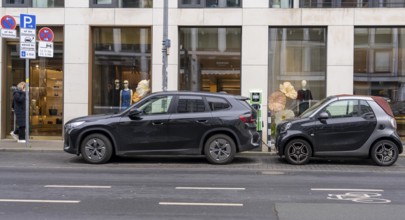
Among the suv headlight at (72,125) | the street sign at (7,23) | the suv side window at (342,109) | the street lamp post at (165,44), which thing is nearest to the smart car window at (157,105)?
the suv headlight at (72,125)

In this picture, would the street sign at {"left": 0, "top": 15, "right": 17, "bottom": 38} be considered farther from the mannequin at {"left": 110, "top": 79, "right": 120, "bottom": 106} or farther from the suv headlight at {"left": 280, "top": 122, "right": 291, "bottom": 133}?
the suv headlight at {"left": 280, "top": 122, "right": 291, "bottom": 133}

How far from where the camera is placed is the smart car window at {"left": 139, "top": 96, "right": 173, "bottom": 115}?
41.6ft

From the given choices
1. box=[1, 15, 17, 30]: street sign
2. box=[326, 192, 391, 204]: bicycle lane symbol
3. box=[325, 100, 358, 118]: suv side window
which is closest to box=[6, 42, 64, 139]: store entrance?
box=[1, 15, 17, 30]: street sign

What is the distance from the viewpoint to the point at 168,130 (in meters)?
12.6

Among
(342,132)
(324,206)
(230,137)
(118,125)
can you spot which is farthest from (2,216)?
(342,132)

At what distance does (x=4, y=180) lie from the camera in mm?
10008

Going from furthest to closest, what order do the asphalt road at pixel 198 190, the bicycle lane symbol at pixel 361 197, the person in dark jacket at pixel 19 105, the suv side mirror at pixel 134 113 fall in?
the person in dark jacket at pixel 19 105 < the suv side mirror at pixel 134 113 < the bicycle lane symbol at pixel 361 197 < the asphalt road at pixel 198 190

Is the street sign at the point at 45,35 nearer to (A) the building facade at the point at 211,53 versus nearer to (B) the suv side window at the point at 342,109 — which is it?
(A) the building facade at the point at 211,53

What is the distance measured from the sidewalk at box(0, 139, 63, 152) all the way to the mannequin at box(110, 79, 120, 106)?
2307 mm

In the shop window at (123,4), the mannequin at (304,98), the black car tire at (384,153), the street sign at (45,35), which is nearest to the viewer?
the black car tire at (384,153)

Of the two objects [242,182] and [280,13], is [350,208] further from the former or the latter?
[280,13]

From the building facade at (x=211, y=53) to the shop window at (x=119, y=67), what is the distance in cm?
4

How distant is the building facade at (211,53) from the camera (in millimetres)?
17719

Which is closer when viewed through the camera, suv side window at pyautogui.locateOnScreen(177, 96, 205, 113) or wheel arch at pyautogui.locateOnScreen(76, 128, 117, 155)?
wheel arch at pyautogui.locateOnScreen(76, 128, 117, 155)
